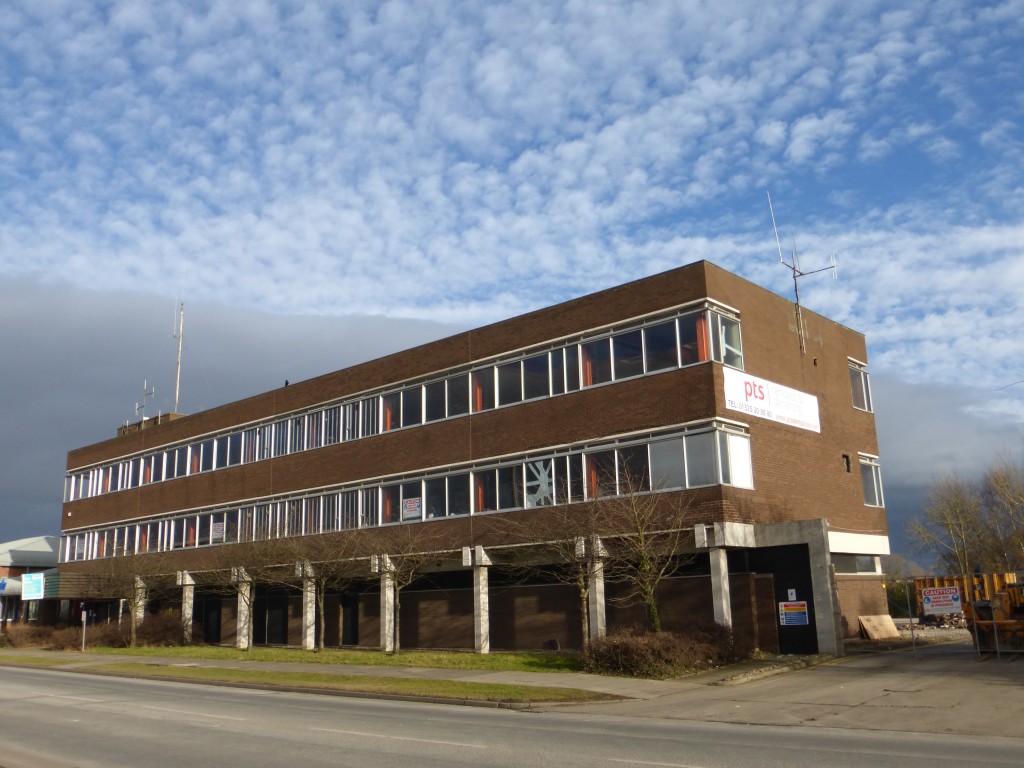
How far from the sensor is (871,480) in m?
36.1

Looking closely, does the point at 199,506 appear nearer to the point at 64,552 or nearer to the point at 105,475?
the point at 105,475

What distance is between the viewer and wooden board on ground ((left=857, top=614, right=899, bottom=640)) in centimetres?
3180

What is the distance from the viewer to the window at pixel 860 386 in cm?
3638

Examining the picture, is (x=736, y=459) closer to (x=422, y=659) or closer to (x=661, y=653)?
(x=661, y=653)

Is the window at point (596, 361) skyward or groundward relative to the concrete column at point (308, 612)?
skyward

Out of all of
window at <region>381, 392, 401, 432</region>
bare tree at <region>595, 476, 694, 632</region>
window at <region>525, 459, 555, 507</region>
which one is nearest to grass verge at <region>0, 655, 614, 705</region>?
bare tree at <region>595, 476, 694, 632</region>

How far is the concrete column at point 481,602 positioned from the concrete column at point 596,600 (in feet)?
16.8

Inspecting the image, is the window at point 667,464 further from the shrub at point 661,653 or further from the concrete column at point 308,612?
the concrete column at point 308,612

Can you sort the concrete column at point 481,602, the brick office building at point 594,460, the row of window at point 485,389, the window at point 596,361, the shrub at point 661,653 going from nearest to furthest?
the shrub at point 661,653, the brick office building at point 594,460, the row of window at point 485,389, the window at point 596,361, the concrete column at point 481,602

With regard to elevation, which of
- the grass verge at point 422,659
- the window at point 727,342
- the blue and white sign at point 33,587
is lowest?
the grass verge at point 422,659

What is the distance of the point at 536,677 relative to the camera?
81.0ft

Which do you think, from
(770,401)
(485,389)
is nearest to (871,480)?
(770,401)

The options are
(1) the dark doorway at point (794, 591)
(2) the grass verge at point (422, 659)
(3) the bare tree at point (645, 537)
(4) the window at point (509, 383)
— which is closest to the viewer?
(3) the bare tree at point (645, 537)

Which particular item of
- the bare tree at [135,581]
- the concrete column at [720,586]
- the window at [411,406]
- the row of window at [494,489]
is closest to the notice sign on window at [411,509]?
the row of window at [494,489]
